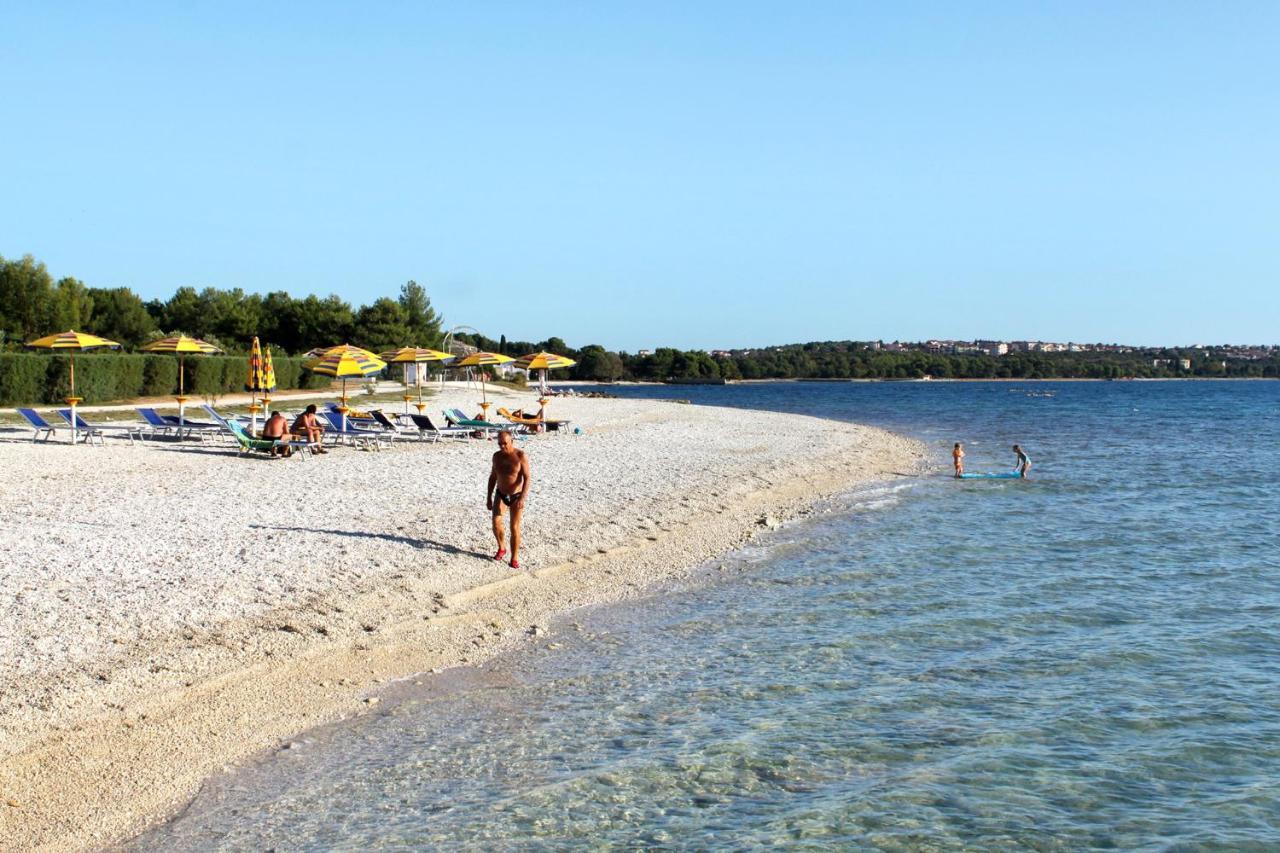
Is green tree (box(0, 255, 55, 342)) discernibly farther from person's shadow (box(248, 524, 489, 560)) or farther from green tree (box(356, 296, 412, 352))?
person's shadow (box(248, 524, 489, 560))

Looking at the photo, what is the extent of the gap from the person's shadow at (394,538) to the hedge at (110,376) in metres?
20.4

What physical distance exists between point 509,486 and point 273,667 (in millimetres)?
3599

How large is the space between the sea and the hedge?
22668mm

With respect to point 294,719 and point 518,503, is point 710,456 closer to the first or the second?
point 518,503

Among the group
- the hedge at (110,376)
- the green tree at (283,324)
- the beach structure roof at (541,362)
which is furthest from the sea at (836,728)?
the green tree at (283,324)

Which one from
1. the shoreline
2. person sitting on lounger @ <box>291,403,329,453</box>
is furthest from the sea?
person sitting on lounger @ <box>291,403,329,453</box>

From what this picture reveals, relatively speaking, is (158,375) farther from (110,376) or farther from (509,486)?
(509,486)

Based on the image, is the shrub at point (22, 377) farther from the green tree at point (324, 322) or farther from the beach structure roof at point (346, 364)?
the green tree at point (324, 322)

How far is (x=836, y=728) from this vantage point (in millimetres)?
7316

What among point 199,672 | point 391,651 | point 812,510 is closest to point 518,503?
point 391,651

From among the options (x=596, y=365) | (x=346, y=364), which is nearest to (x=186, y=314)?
(x=346, y=364)

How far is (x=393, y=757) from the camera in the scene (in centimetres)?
656

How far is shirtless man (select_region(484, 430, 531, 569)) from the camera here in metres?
10.8

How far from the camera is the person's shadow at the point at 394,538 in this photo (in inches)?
440
